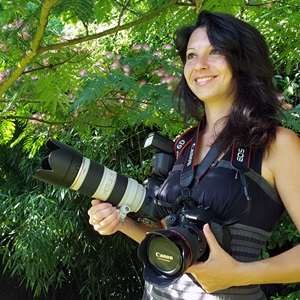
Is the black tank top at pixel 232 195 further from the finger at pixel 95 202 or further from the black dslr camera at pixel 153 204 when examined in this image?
the finger at pixel 95 202

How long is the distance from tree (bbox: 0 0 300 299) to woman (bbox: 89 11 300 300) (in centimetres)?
26

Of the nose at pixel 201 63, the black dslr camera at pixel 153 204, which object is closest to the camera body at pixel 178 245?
the black dslr camera at pixel 153 204

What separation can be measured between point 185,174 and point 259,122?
0.67 ft

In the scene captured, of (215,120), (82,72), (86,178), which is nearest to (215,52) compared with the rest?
(215,120)

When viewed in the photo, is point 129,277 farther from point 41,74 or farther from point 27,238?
point 41,74

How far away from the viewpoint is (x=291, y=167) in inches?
47.1

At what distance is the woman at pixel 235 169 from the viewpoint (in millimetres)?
1172

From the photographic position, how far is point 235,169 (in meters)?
1.22

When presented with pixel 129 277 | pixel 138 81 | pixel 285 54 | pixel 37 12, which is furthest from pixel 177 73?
pixel 129 277

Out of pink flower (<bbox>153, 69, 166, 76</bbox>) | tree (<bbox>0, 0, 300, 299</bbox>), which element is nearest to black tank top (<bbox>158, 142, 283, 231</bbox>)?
tree (<bbox>0, 0, 300, 299</bbox>)

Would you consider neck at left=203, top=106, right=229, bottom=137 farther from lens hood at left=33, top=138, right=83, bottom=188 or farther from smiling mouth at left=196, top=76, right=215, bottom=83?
lens hood at left=33, top=138, right=83, bottom=188

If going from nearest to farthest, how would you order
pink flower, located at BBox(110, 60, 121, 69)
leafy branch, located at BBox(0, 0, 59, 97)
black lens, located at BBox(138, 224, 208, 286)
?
black lens, located at BBox(138, 224, 208, 286)
leafy branch, located at BBox(0, 0, 59, 97)
pink flower, located at BBox(110, 60, 121, 69)

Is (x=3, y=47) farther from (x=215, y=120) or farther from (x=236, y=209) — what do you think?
(x=236, y=209)

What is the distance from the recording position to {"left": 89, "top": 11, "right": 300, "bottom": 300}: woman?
3.84 ft
